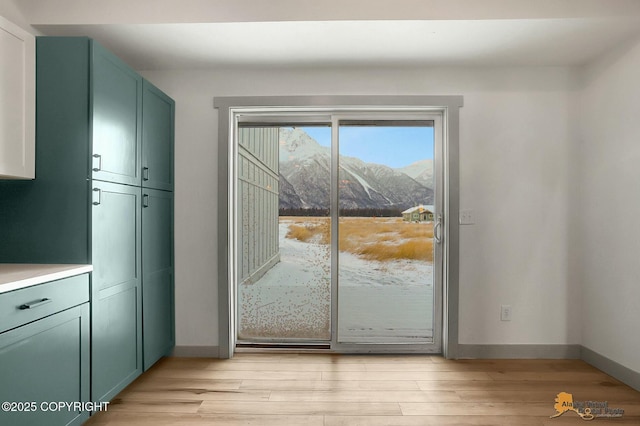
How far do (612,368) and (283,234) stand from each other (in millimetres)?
2560

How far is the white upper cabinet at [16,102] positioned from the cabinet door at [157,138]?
684mm

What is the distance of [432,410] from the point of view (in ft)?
7.52

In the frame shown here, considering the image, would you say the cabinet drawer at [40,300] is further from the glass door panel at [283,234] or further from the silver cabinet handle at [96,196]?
the glass door panel at [283,234]

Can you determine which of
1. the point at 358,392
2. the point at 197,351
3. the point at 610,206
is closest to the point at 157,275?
the point at 197,351

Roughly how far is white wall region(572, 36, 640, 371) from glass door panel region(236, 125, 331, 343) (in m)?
1.97

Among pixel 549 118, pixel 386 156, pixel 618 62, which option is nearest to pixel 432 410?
pixel 386 156

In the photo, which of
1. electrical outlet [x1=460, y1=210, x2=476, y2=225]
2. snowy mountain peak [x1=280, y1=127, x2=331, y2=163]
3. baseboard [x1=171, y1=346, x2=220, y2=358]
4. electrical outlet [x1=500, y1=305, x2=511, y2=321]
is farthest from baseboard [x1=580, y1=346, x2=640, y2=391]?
baseboard [x1=171, y1=346, x2=220, y2=358]

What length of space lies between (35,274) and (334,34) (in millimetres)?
2088

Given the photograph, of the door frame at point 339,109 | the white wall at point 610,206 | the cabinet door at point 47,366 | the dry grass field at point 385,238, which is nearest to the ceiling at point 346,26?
the white wall at point 610,206

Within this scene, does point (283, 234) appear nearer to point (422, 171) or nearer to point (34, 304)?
point (422, 171)

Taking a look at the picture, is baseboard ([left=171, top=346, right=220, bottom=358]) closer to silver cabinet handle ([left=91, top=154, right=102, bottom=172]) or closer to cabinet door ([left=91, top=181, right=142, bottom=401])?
cabinet door ([left=91, top=181, right=142, bottom=401])

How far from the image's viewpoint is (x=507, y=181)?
3115 mm

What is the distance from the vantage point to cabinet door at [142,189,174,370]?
2.68 meters

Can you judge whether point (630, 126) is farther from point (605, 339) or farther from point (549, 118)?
point (605, 339)
